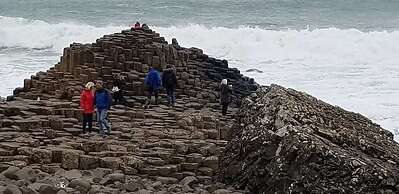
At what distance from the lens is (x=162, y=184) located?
35.9ft

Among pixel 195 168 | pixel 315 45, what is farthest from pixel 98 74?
pixel 315 45

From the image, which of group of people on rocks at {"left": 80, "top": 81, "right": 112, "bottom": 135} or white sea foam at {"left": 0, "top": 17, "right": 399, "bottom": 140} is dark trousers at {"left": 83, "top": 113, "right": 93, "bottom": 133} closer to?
group of people on rocks at {"left": 80, "top": 81, "right": 112, "bottom": 135}

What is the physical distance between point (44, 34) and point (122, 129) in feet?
115

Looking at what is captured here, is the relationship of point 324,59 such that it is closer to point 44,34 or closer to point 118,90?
point 44,34

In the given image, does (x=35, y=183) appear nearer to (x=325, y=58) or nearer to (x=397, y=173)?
(x=397, y=173)

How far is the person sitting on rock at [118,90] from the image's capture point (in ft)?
58.3

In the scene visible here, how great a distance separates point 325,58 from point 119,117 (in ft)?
80.3

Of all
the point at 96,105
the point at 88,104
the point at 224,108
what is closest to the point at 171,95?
the point at 224,108

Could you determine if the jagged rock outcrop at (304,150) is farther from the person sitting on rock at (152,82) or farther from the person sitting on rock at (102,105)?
the person sitting on rock at (152,82)

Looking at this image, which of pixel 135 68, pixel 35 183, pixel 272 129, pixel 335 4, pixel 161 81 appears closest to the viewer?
pixel 272 129

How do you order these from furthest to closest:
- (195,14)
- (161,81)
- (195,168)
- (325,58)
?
(195,14)
(325,58)
(161,81)
(195,168)

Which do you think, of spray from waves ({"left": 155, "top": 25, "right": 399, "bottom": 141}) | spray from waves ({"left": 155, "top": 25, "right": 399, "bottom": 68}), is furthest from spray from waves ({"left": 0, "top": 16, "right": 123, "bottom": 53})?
spray from waves ({"left": 155, "top": 25, "right": 399, "bottom": 68})

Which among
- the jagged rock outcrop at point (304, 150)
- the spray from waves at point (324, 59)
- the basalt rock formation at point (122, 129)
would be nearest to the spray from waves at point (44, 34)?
the spray from waves at point (324, 59)

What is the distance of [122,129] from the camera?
576 inches
